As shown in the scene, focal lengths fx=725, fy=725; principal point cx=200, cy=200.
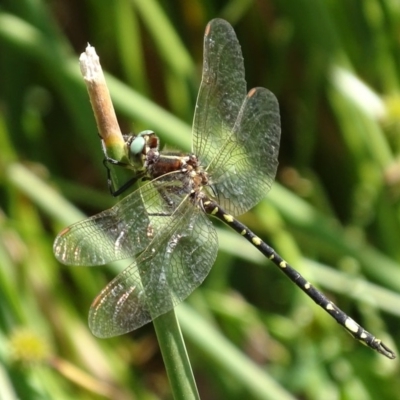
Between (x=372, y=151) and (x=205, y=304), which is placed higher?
(x=372, y=151)

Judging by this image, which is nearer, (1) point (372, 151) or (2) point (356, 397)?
(2) point (356, 397)

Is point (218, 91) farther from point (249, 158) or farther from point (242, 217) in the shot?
point (242, 217)

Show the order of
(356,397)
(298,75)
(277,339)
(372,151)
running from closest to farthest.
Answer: (356,397), (277,339), (372,151), (298,75)

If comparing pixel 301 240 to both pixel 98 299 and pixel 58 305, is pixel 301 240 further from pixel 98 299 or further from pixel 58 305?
pixel 98 299

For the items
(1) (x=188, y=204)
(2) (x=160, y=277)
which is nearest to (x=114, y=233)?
(2) (x=160, y=277)

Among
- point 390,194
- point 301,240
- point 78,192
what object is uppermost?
point 390,194

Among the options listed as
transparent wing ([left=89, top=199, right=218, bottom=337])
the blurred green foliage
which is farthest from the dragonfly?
the blurred green foliage

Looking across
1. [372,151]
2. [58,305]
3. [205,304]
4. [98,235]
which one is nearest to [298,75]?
[372,151]

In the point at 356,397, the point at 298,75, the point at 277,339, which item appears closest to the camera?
the point at 356,397
